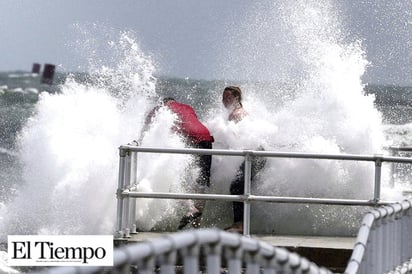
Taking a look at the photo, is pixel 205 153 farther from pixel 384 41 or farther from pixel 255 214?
pixel 384 41

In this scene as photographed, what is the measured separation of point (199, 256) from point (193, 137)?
280 inches

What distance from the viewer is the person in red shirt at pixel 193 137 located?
12719 millimetres

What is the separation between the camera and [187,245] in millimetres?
5719

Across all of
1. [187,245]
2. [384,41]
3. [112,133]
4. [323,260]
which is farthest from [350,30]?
[187,245]

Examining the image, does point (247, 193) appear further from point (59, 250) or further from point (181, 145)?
point (59, 250)

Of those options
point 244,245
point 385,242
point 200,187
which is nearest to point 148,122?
point 200,187

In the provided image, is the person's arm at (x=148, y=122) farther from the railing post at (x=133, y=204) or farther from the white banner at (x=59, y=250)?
the white banner at (x=59, y=250)

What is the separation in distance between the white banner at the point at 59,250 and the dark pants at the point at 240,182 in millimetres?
2011

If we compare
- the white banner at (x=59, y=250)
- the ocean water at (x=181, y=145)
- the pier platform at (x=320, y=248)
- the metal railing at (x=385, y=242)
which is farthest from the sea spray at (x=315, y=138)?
the metal railing at (x=385, y=242)

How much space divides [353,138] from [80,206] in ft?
9.29

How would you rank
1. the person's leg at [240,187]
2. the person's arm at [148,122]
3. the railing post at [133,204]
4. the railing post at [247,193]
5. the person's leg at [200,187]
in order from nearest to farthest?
the railing post at [247,193]
the railing post at [133,204]
the person's leg at [240,187]
the person's leg at [200,187]
the person's arm at [148,122]

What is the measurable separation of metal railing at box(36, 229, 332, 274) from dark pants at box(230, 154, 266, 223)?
5499 mm

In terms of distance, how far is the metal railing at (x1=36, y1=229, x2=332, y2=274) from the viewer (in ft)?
17.6

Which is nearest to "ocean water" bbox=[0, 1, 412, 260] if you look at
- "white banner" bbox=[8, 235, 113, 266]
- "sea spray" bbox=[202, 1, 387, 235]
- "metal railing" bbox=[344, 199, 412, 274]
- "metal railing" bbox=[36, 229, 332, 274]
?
"sea spray" bbox=[202, 1, 387, 235]
